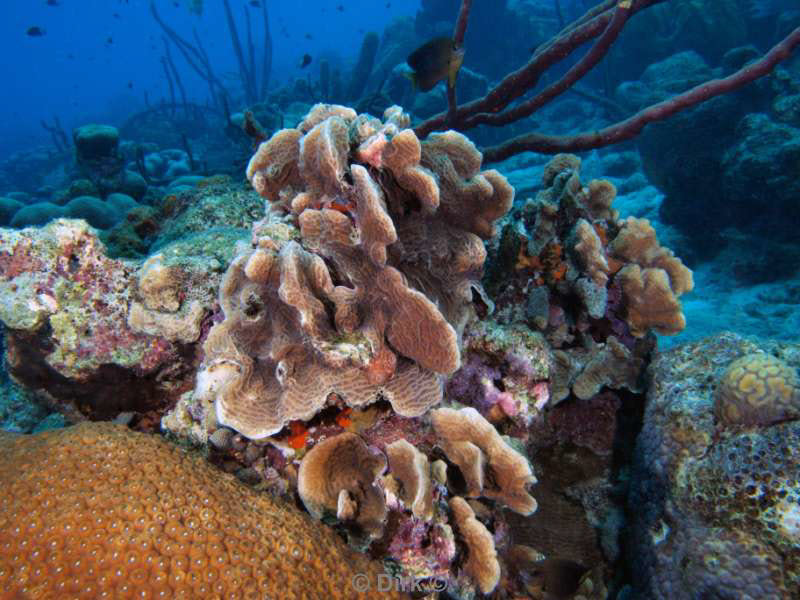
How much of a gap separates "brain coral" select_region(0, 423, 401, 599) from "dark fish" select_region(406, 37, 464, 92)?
366 cm

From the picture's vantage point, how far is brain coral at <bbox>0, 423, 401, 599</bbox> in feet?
4.64

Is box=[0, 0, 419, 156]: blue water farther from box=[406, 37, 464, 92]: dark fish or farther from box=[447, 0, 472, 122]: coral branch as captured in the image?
box=[447, 0, 472, 122]: coral branch

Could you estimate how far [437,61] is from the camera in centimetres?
401

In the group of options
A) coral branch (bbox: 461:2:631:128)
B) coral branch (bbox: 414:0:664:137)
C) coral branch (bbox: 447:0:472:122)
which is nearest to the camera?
coral branch (bbox: 461:2:631:128)

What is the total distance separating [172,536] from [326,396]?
714 millimetres

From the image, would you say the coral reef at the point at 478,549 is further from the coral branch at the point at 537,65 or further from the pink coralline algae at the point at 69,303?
the coral branch at the point at 537,65

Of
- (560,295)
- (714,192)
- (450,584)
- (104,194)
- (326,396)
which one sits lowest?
(450,584)

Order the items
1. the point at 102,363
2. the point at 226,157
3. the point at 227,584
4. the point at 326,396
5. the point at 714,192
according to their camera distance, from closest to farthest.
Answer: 1. the point at 227,584
2. the point at 326,396
3. the point at 102,363
4. the point at 714,192
5. the point at 226,157

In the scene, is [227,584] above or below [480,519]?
below

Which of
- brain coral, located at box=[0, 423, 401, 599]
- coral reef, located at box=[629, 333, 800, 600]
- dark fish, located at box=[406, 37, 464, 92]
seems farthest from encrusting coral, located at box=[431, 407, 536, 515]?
dark fish, located at box=[406, 37, 464, 92]

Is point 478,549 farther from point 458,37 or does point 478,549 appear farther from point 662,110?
point 458,37

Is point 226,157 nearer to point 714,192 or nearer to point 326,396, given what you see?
point 714,192

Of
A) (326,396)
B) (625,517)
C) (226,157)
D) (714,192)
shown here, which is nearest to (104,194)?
(226,157)

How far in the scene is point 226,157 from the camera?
18.0 meters
